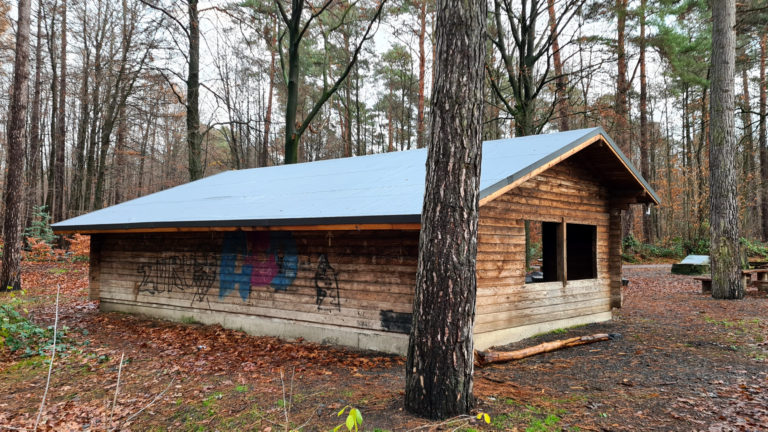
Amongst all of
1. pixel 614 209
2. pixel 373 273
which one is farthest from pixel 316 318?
pixel 614 209

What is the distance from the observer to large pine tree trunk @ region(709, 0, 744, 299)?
1192cm

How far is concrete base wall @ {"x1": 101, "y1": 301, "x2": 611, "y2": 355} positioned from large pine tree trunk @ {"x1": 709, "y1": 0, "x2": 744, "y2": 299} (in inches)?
165

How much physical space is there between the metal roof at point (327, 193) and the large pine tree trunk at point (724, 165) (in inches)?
143

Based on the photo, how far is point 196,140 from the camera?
19.1 m

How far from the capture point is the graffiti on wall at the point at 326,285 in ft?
26.0

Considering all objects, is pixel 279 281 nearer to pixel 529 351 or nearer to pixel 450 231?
pixel 529 351

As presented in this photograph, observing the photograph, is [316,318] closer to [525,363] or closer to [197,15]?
[525,363]

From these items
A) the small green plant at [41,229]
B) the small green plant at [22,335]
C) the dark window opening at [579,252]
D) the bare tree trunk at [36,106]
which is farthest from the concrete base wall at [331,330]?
the bare tree trunk at [36,106]

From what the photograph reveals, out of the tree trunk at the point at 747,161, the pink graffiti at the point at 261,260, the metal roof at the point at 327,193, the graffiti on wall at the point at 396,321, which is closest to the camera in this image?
the metal roof at the point at 327,193

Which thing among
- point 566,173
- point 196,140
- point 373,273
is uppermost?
point 196,140

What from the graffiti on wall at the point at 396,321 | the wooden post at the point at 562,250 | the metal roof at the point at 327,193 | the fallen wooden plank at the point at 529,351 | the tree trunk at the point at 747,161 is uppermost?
the tree trunk at the point at 747,161

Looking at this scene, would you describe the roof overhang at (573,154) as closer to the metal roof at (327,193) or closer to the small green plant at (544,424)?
the metal roof at (327,193)

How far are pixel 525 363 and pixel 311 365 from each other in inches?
119

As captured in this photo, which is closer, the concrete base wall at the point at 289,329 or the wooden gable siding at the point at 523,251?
the concrete base wall at the point at 289,329
